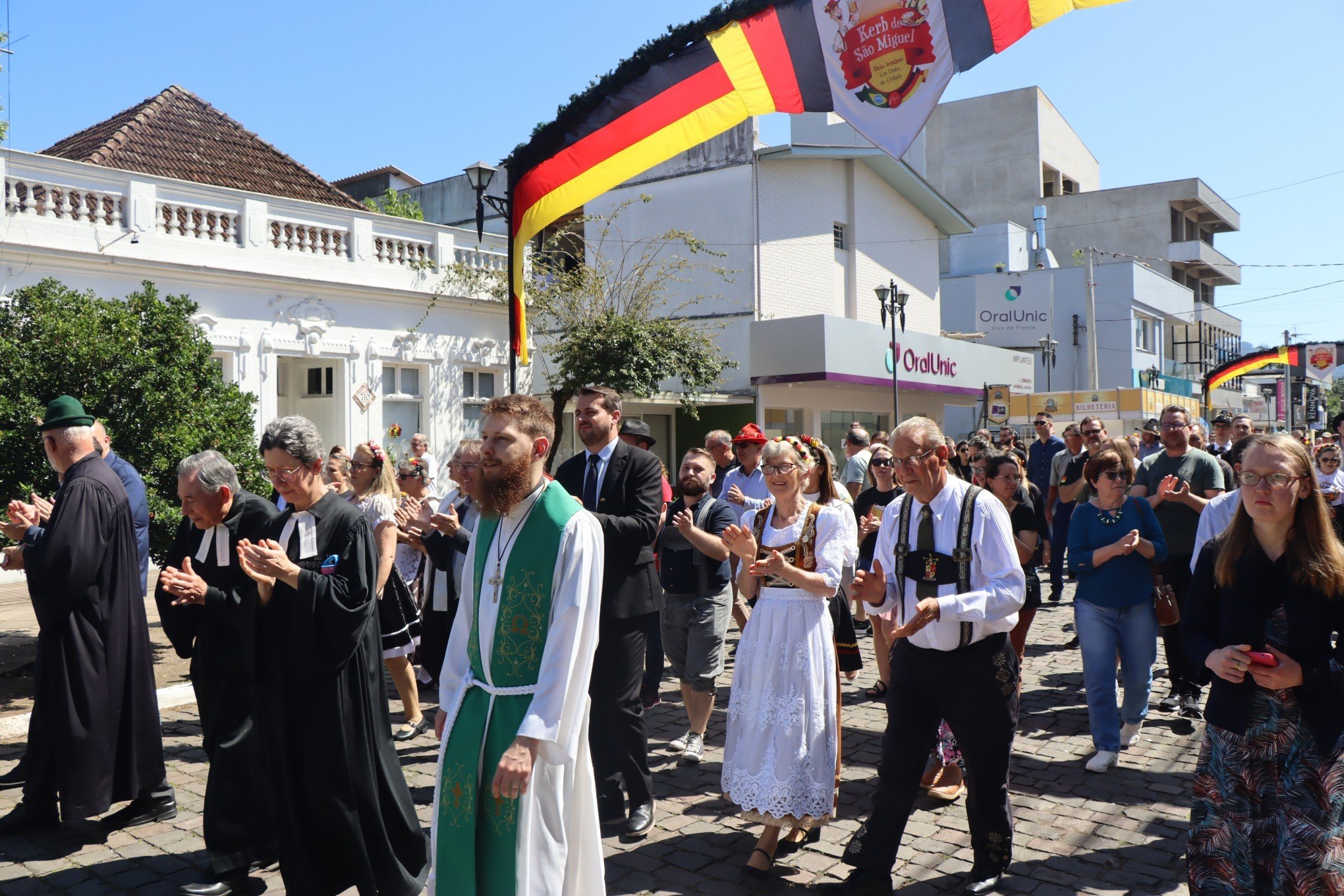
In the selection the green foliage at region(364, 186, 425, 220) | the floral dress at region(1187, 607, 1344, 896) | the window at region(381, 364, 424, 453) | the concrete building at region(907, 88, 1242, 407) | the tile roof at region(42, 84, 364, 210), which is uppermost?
the concrete building at region(907, 88, 1242, 407)

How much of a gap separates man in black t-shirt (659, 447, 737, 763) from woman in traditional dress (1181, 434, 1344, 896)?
2926 millimetres

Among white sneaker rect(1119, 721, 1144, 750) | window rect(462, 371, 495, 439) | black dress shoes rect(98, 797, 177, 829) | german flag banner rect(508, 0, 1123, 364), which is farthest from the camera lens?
window rect(462, 371, 495, 439)

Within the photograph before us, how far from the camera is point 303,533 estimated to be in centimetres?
425

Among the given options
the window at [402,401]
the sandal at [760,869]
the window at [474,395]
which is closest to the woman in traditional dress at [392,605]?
the sandal at [760,869]

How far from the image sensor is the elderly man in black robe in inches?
190

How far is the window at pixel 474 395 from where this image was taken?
17719 mm

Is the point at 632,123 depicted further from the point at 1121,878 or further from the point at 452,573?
the point at 1121,878

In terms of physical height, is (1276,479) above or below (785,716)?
above

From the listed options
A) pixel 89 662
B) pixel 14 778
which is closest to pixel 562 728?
pixel 89 662

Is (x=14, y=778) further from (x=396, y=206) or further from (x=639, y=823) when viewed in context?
(x=396, y=206)

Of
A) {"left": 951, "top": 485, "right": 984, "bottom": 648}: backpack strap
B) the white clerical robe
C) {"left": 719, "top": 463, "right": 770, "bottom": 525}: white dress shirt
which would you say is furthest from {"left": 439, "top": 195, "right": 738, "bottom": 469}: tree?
the white clerical robe

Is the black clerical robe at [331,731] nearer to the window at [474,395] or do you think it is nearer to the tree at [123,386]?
the tree at [123,386]

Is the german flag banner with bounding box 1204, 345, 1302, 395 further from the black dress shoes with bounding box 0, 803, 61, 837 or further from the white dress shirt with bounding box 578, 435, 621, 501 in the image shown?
the black dress shoes with bounding box 0, 803, 61, 837

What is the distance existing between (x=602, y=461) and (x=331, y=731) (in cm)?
195
